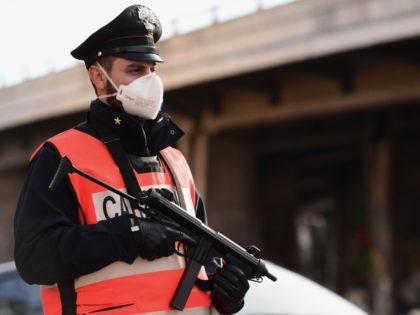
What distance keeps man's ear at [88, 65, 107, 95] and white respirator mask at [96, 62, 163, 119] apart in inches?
1.6

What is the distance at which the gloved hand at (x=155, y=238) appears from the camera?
2957 millimetres

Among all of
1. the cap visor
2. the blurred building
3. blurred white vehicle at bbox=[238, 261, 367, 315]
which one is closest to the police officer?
the cap visor

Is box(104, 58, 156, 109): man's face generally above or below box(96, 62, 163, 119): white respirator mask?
above

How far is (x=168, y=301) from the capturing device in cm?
307

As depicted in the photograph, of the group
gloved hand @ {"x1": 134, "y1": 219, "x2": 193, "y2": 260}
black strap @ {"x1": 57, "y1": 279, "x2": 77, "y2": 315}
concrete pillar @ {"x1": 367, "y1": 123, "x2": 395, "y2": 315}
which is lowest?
concrete pillar @ {"x1": 367, "y1": 123, "x2": 395, "y2": 315}

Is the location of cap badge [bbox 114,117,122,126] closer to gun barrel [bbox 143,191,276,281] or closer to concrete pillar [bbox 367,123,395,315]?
gun barrel [bbox 143,191,276,281]

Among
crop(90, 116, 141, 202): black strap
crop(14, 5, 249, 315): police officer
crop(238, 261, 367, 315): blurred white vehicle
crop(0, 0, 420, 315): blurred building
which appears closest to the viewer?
crop(14, 5, 249, 315): police officer

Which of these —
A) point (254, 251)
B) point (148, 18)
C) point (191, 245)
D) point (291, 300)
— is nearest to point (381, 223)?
point (291, 300)

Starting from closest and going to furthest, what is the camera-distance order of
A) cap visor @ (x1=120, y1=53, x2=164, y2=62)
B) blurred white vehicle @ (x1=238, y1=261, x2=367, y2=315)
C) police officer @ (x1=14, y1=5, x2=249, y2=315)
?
1. police officer @ (x1=14, y1=5, x2=249, y2=315)
2. cap visor @ (x1=120, y1=53, x2=164, y2=62)
3. blurred white vehicle @ (x1=238, y1=261, x2=367, y2=315)

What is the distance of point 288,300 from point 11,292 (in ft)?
5.90

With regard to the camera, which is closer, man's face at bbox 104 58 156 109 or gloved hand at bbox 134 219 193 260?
gloved hand at bbox 134 219 193 260

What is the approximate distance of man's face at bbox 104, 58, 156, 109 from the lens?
3.23m

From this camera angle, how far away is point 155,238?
296 centimetres

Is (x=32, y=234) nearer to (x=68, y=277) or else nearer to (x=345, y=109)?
(x=68, y=277)
